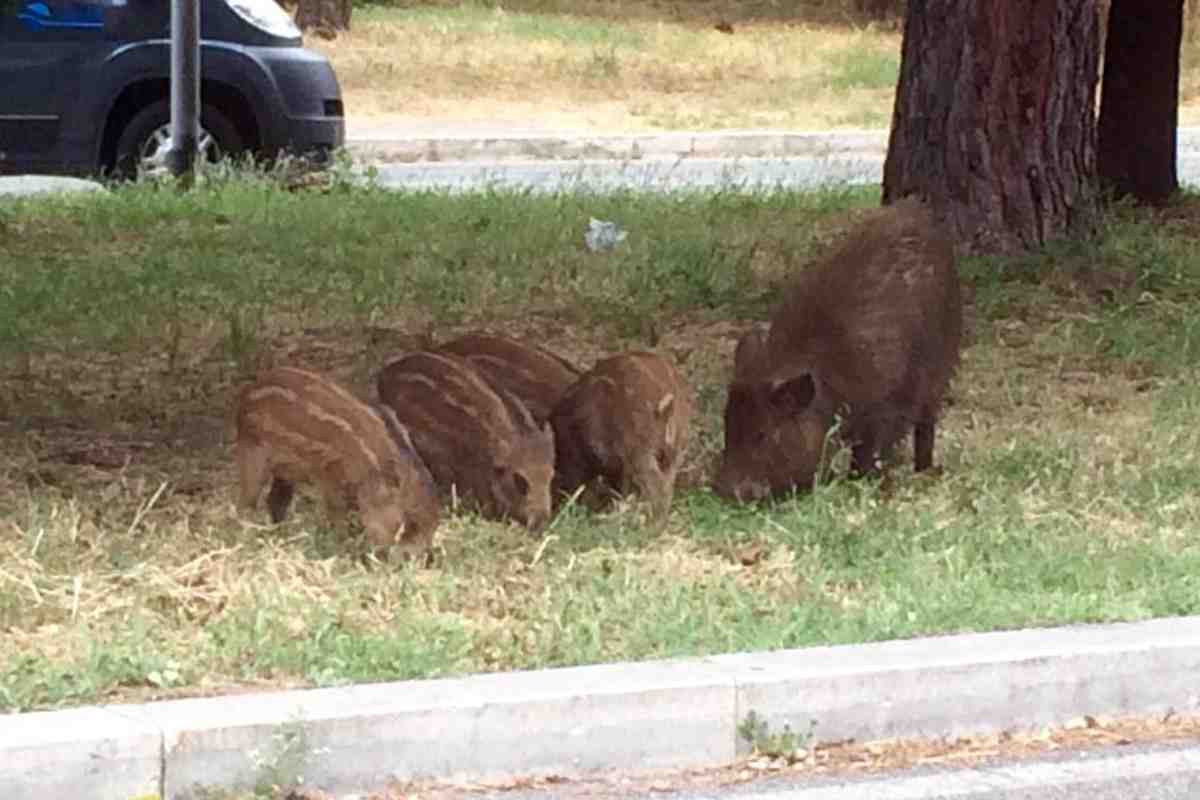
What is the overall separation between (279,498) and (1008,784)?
2462 millimetres

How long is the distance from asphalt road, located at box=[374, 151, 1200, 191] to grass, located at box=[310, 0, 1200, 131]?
2071 millimetres

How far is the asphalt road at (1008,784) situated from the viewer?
5281 millimetres

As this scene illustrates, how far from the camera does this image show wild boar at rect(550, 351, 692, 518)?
23.6 ft

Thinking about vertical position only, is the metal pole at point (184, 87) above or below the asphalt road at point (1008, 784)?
above

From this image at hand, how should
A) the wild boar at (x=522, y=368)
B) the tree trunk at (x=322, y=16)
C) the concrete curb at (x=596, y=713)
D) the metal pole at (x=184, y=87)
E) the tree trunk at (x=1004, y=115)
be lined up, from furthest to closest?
the tree trunk at (x=322, y=16) → the metal pole at (x=184, y=87) → the tree trunk at (x=1004, y=115) → the wild boar at (x=522, y=368) → the concrete curb at (x=596, y=713)

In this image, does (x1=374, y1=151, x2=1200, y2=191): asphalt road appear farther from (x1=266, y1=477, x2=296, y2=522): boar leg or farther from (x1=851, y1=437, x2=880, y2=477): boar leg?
(x1=266, y1=477, x2=296, y2=522): boar leg

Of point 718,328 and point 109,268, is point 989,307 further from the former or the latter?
point 109,268

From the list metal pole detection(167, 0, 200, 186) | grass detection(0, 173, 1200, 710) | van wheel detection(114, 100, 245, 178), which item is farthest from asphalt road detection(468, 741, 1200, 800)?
van wheel detection(114, 100, 245, 178)

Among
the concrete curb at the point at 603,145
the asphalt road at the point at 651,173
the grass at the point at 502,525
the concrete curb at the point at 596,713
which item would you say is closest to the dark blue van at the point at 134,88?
the asphalt road at the point at 651,173

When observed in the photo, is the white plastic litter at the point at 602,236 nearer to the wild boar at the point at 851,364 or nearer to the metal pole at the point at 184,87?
the metal pole at the point at 184,87

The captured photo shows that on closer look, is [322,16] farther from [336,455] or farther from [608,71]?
[336,455]

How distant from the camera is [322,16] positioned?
26.8 m

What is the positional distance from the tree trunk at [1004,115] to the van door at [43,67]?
5.41 meters

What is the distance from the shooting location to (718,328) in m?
10.0
